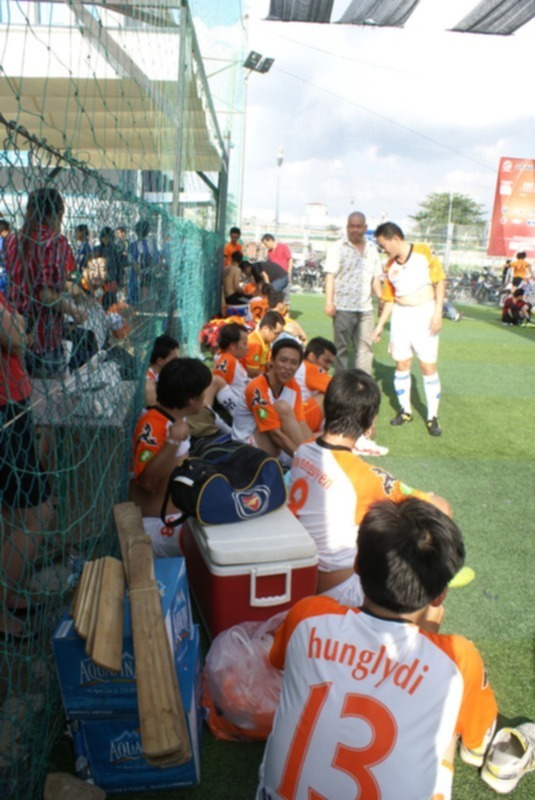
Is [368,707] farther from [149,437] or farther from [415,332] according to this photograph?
[415,332]

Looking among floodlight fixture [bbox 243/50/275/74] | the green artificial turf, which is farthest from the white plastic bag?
floodlight fixture [bbox 243/50/275/74]

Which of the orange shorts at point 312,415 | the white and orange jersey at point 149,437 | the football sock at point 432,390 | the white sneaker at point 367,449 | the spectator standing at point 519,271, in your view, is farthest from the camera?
the spectator standing at point 519,271

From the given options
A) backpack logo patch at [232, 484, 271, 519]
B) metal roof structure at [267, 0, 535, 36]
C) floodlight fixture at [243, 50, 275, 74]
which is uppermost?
floodlight fixture at [243, 50, 275, 74]

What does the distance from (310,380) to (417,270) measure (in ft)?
4.59

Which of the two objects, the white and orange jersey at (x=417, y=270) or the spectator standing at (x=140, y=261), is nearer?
the spectator standing at (x=140, y=261)

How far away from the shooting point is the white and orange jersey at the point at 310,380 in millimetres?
4844

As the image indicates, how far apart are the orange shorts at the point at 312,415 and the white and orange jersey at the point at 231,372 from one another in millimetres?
855

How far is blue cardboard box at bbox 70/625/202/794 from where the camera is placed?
1.79 m

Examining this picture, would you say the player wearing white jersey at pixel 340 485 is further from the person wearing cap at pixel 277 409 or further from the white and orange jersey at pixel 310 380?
the white and orange jersey at pixel 310 380

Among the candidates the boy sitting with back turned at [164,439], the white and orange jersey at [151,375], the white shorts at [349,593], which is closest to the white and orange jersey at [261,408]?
the white and orange jersey at [151,375]

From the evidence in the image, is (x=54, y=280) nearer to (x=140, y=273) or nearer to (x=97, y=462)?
(x=97, y=462)

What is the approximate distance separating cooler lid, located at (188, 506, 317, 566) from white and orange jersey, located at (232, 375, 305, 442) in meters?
1.53

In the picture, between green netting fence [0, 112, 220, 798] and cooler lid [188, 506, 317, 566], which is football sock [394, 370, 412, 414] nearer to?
green netting fence [0, 112, 220, 798]

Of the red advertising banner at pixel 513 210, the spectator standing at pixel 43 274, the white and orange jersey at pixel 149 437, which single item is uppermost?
the red advertising banner at pixel 513 210
